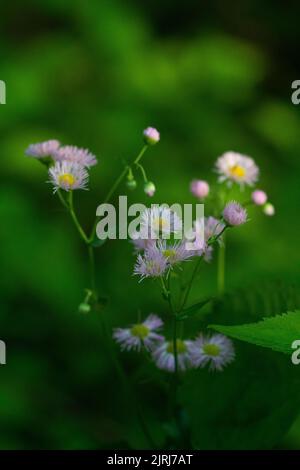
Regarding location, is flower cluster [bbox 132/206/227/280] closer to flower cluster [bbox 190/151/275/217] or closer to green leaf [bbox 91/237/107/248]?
green leaf [bbox 91/237/107/248]

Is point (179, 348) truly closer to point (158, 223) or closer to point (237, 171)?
point (158, 223)

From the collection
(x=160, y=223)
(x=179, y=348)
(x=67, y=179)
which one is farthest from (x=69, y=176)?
(x=179, y=348)

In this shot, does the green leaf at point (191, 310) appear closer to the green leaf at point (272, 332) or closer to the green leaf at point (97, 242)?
the green leaf at point (272, 332)

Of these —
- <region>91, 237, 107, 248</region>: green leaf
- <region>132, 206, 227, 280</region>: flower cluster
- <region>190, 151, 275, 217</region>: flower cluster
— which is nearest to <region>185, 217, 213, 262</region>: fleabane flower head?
<region>132, 206, 227, 280</region>: flower cluster

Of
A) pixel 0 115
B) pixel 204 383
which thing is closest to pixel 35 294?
pixel 0 115

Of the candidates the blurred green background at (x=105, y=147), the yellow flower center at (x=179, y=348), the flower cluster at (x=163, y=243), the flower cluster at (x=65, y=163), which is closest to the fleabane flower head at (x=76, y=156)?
the flower cluster at (x=65, y=163)

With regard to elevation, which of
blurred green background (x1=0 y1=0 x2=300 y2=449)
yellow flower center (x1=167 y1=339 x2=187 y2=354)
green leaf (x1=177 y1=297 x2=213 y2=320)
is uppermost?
blurred green background (x1=0 y1=0 x2=300 y2=449)
